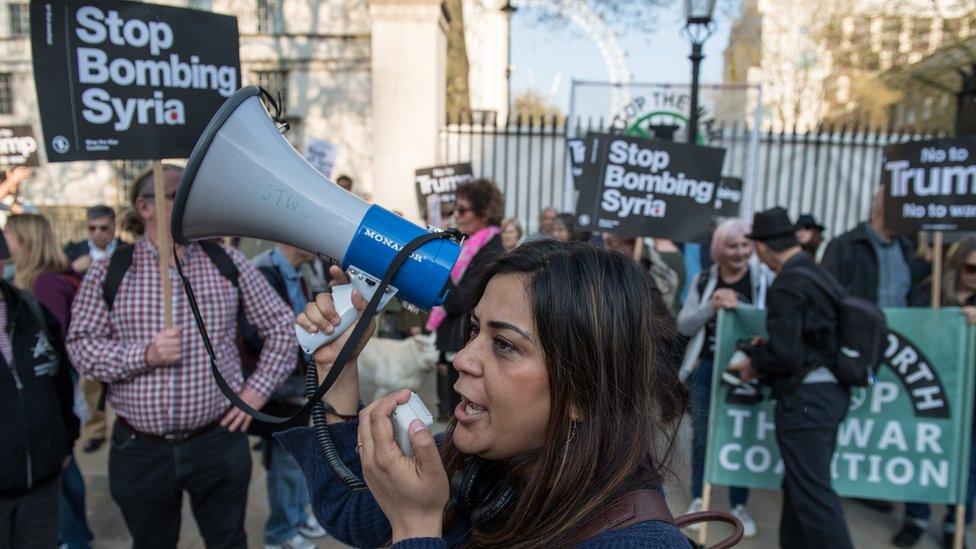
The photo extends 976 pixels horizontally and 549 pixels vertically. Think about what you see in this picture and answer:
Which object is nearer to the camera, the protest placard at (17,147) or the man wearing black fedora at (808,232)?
the man wearing black fedora at (808,232)

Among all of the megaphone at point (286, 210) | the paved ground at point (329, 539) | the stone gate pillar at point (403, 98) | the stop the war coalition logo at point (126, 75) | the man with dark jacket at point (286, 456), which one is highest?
the stone gate pillar at point (403, 98)

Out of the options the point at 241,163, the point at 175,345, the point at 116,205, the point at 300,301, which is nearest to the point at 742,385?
the point at 300,301

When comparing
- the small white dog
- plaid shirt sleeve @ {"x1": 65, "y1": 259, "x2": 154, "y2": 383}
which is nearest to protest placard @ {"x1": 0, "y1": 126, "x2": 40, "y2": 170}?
the small white dog

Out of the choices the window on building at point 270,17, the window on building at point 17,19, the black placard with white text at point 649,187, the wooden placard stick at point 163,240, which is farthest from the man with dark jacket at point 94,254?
the window on building at point 17,19

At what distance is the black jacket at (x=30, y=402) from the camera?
226 centimetres

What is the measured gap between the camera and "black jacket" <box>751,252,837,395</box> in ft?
9.98

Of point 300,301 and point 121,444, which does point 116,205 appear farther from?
point 121,444

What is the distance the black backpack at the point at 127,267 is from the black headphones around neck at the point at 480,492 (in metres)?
1.58

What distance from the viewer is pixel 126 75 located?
230 centimetres

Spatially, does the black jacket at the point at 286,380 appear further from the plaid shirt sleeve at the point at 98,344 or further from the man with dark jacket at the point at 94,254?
the man with dark jacket at the point at 94,254

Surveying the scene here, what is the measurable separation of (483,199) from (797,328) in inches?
73.4

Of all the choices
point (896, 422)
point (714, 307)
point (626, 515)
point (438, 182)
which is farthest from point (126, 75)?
point (438, 182)

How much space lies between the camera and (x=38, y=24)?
2139 millimetres

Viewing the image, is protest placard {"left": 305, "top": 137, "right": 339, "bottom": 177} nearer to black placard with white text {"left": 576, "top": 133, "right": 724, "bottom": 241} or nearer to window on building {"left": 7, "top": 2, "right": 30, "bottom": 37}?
black placard with white text {"left": 576, "top": 133, "right": 724, "bottom": 241}
